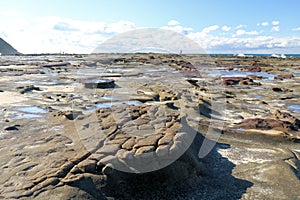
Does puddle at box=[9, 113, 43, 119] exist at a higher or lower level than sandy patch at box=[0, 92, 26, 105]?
lower

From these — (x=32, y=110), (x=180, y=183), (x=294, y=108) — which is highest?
(x=32, y=110)

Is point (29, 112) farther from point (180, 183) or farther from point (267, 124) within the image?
point (267, 124)

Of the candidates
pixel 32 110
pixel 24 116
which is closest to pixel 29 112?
pixel 32 110

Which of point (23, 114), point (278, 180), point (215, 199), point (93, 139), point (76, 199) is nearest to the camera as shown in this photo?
point (76, 199)

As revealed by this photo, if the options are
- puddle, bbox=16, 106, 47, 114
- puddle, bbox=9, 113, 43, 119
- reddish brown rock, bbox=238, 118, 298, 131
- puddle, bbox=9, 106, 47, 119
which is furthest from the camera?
puddle, bbox=16, 106, 47, 114

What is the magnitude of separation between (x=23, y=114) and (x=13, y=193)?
7.50m

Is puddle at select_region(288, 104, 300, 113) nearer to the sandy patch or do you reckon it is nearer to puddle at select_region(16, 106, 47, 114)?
puddle at select_region(16, 106, 47, 114)

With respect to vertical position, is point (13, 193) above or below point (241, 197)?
above

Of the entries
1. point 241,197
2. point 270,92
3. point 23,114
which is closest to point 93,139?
point 241,197

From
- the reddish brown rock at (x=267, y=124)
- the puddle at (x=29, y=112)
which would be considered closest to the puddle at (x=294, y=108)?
the reddish brown rock at (x=267, y=124)

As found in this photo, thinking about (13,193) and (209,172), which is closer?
(13,193)

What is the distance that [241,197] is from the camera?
6.41 meters

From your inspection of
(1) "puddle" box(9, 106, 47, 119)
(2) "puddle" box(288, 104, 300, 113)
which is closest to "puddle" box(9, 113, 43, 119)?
(1) "puddle" box(9, 106, 47, 119)

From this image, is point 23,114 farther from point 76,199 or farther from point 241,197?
point 241,197
